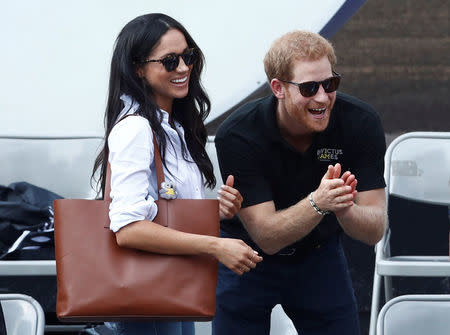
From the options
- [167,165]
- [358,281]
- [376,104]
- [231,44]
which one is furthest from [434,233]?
[167,165]

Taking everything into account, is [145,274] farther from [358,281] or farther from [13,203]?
[358,281]

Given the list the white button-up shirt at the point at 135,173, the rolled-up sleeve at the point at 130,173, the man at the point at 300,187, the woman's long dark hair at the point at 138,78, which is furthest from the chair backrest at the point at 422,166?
the rolled-up sleeve at the point at 130,173

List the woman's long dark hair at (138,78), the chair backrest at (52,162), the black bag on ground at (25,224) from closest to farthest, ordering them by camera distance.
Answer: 1. the woman's long dark hair at (138,78)
2. the black bag on ground at (25,224)
3. the chair backrest at (52,162)

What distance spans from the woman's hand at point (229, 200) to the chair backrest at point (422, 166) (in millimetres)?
1055

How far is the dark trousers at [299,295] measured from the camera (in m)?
2.33

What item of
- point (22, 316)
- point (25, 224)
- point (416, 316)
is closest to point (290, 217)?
point (416, 316)

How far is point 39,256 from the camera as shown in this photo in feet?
8.64

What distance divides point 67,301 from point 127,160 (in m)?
0.32

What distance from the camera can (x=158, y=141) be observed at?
1955mm

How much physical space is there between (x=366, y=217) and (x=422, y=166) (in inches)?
38.1

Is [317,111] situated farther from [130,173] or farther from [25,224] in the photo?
[25,224]

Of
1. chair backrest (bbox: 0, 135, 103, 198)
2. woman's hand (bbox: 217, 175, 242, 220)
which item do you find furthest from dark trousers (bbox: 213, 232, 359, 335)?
chair backrest (bbox: 0, 135, 103, 198)

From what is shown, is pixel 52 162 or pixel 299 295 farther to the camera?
pixel 52 162

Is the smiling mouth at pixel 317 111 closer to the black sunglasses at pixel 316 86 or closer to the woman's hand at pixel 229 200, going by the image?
the black sunglasses at pixel 316 86
